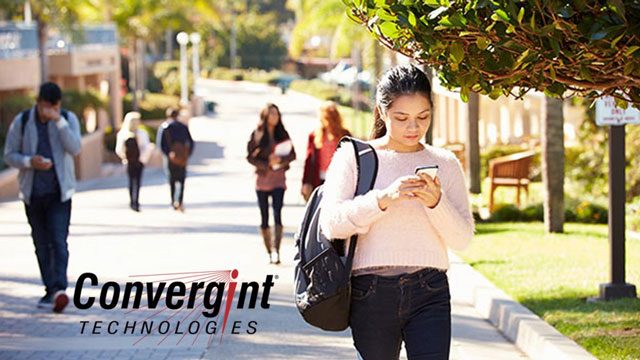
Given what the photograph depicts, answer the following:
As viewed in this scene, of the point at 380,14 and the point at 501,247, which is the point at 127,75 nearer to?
the point at 501,247

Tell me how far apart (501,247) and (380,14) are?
9658mm

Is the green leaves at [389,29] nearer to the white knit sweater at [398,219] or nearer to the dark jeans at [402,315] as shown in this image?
the white knit sweater at [398,219]

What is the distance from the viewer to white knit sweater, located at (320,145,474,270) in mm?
5688

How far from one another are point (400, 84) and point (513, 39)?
0.76 metres

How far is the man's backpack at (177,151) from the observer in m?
21.9

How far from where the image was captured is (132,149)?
23016mm

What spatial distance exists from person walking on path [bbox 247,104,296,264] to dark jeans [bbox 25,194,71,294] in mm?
3190

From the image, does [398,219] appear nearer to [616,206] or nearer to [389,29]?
[389,29]

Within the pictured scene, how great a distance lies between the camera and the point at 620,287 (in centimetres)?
1099

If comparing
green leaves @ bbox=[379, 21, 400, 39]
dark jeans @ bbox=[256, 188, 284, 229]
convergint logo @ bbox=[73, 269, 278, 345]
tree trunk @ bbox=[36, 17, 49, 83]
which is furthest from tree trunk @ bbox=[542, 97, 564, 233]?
tree trunk @ bbox=[36, 17, 49, 83]

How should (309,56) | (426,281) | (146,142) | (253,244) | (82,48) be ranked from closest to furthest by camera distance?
(426,281), (253,244), (146,142), (82,48), (309,56)

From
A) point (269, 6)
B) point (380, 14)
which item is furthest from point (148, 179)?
point (269, 6)

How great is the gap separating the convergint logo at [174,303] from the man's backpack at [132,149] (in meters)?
9.56

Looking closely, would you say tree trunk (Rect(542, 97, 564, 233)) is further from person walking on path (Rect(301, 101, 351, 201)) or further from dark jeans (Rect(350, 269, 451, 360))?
dark jeans (Rect(350, 269, 451, 360))
